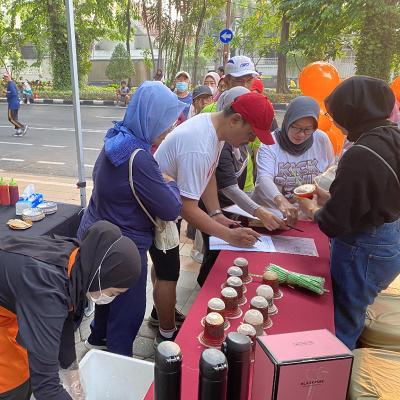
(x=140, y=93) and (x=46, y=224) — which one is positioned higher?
(x=140, y=93)

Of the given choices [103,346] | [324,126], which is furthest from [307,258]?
[324,126]

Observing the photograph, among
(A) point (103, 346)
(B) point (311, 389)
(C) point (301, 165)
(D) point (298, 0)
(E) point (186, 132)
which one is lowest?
(A) point (103, 346)

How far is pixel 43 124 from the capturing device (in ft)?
36.2

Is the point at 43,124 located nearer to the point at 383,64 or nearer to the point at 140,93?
the point at 383,64

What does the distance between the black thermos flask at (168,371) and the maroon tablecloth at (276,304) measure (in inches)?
9.6

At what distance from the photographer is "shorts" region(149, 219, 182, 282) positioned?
6.43ft

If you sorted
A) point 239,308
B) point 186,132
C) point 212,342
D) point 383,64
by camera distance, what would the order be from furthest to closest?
point 383,64
point 186,132
point 239,308
point 212,342

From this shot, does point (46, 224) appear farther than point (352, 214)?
Yes

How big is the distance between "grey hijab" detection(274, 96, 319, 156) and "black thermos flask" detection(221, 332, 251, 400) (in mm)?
1709

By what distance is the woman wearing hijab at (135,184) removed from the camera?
1.55m

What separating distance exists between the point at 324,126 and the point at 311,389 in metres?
3.35

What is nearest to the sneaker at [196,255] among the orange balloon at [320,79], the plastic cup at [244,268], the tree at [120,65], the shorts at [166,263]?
the shorts at [166,263]

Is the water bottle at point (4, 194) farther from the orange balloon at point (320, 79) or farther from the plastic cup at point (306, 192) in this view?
the orange balloon at point (320, 79)

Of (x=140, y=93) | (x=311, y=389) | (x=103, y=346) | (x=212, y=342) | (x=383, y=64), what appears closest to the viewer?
(x=311, y=389)
